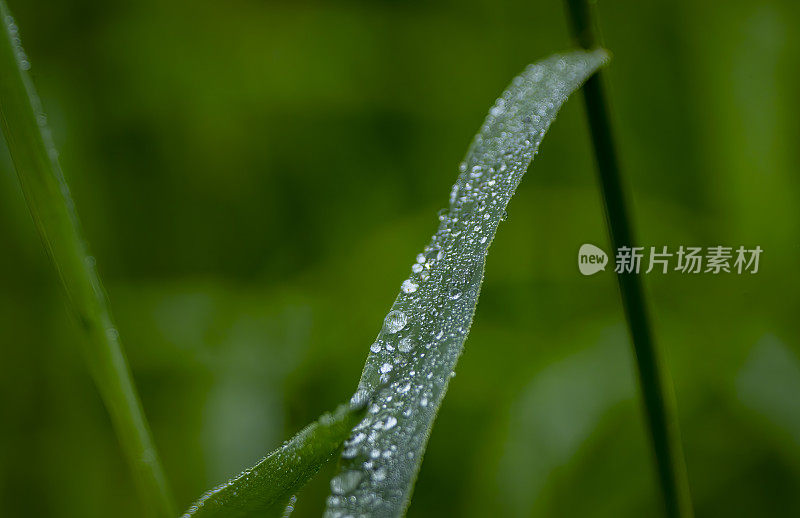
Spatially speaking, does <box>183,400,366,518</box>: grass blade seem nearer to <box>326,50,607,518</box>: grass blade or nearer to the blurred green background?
<box>326,50,607,518</box>: grass blade

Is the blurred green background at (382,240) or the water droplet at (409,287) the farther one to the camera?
the blurred green background at (382,240)

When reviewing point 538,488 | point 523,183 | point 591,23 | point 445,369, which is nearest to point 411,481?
point 445,369

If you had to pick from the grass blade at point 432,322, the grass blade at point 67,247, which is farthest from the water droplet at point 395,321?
the grass blade at point 67,247

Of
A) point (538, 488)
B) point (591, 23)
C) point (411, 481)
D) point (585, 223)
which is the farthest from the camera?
point (585, 223)

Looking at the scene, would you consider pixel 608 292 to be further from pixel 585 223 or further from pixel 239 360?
pixel 239 360

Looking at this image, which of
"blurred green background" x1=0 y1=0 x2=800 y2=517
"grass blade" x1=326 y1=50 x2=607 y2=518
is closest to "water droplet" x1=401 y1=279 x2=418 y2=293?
"grass blade" x1=326 y1=50 x2=607 y2=518

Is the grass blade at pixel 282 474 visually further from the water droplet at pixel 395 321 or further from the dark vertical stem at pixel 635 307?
the dark vertical stem at pixel 635 307

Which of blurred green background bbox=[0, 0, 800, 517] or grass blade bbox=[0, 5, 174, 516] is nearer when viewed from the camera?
grass blade bbox=[0, 5, 174, 516]

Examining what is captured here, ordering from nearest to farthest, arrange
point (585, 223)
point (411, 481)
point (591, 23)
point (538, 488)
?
point (411, 481) < point (591, 23) < point (538, 488) < point (585, 223)
